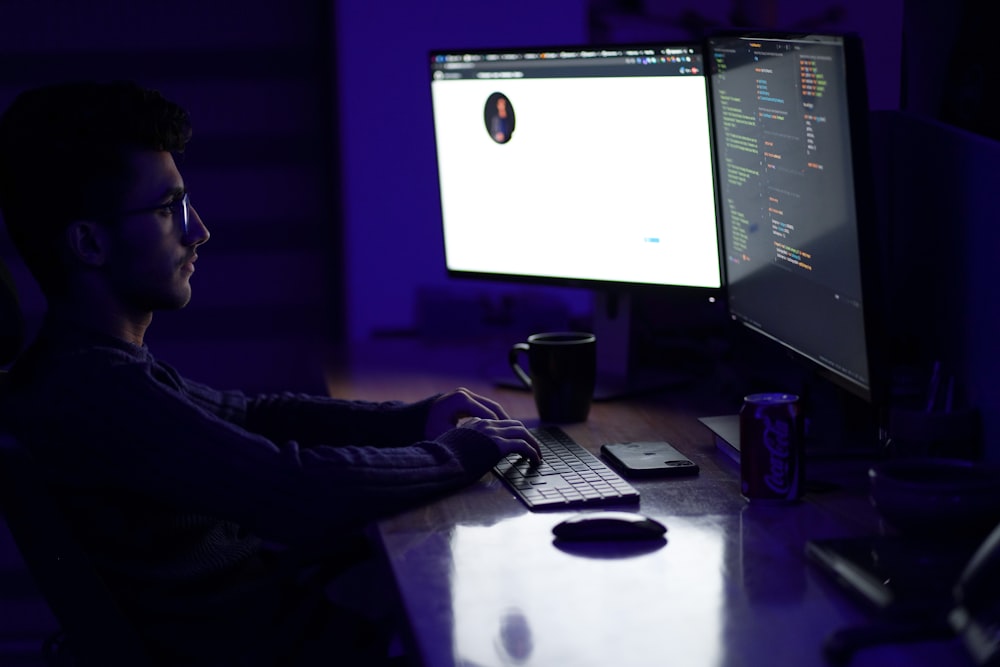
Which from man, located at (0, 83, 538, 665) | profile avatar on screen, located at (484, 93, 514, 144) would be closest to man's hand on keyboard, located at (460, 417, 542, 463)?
man, located at (0, 83, 538, 665)

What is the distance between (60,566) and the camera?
1164 mm

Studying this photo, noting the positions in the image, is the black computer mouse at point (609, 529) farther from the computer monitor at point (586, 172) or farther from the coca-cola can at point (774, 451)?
the computer monitor at point (586, 172)

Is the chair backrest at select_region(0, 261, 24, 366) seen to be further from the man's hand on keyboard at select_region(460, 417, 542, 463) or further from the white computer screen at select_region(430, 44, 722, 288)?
the white computer screen at select_region(430, 44, 722, 288)

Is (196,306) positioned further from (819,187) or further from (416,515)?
(819,187)

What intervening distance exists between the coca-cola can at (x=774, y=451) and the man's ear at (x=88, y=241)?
80 cm

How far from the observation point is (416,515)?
49.2 inches

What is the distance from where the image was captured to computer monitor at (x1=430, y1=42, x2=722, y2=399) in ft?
5.71

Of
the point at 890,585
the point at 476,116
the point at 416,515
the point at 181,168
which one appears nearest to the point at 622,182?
the point at 476,116

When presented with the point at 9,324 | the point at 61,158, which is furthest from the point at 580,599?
the point at 61,158

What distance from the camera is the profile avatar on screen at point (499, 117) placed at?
1.93 m

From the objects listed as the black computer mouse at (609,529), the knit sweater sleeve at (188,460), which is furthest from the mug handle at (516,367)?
the black computer mouse at (609,529)

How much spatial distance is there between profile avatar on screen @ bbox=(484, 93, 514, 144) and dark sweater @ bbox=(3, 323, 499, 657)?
29.1 inches

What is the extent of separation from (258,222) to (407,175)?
1.29 ft

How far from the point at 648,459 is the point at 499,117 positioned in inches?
30.6
